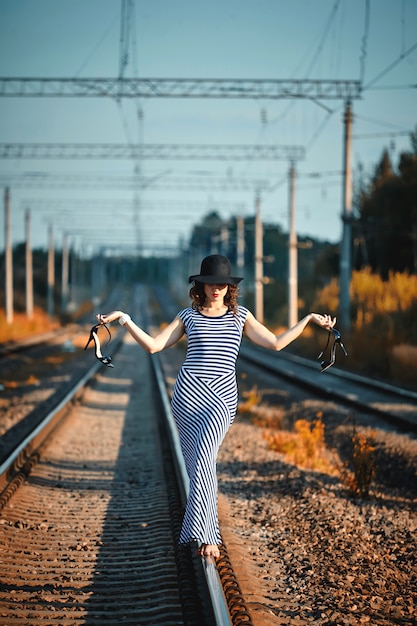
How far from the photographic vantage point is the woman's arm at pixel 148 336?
5.56 metres

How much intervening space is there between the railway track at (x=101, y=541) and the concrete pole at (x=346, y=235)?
677 inches

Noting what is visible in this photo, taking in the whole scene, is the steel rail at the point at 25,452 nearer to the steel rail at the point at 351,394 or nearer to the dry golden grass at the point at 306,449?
the dry golden grass at the point at 306,449

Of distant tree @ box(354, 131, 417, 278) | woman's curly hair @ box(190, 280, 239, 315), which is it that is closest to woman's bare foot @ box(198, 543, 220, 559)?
woman's curly hair @ box(190, 280, 239, 315)

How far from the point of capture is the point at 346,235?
29.5 m

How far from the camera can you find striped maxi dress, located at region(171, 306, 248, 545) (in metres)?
5.46

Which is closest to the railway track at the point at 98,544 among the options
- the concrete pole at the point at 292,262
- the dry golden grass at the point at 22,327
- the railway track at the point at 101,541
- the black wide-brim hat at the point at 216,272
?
the railway track at the point at 101,541

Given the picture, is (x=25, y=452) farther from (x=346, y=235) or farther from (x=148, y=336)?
(x=346, y=235)

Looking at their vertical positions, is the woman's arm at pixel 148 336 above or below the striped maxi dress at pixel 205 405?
above

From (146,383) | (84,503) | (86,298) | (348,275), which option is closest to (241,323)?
(84,503)

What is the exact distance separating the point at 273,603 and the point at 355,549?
1402mm

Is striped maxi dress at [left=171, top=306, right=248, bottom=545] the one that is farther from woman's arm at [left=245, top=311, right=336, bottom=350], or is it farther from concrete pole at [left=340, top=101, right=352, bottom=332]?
concrete pole at [left=340, top=101, right=352, bottom=332]

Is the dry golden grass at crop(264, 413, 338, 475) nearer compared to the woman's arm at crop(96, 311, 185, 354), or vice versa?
the woman's arm at crop(96, 311, 185, 354)

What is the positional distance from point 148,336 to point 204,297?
1.44 ft

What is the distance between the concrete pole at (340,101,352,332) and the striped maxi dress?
23.8 m
